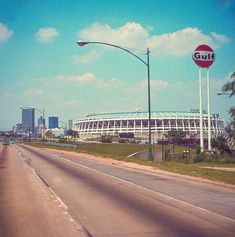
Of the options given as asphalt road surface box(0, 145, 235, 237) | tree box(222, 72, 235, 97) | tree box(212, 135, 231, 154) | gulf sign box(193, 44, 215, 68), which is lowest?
asphalt road surface box(0, 145, 235, 237)

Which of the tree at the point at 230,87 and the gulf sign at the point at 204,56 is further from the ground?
the gulf sign at the point at 204,56

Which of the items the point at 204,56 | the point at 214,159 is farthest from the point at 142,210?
the point at 204,56

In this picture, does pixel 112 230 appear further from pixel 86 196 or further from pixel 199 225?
pixel 86 196

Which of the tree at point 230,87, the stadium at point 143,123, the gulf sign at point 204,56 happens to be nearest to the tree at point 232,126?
the tree at point 230,87

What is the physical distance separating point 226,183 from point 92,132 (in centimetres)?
15904

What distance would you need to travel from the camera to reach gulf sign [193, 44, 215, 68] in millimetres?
55750

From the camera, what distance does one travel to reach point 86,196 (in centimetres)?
1395

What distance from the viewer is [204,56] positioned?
5612 cm

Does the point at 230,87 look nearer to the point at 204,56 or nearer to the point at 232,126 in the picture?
the point at 232,126

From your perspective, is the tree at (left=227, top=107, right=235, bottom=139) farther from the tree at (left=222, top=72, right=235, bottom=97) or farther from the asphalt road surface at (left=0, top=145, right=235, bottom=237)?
the asphalt road surface at (left=0, top=145, right=235, bottom=237)

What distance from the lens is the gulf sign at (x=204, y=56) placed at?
5575cm

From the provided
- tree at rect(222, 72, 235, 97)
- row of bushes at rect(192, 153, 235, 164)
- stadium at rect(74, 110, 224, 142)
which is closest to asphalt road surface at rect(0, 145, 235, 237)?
row of bushes at rect(192, 153, 235, 164)

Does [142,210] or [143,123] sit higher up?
[143,123]

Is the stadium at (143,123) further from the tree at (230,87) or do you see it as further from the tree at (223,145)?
the tree at (230,87)
